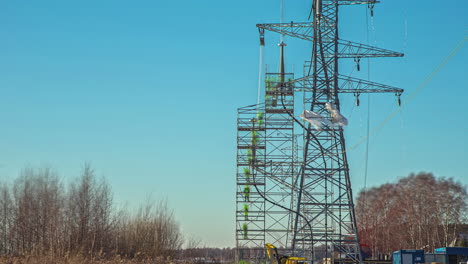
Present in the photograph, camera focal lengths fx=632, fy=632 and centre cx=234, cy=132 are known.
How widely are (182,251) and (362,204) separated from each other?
4326 cm

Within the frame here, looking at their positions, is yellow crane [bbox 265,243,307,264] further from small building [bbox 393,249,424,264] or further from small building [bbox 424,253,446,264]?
small building [bbox 424,253,446,264]

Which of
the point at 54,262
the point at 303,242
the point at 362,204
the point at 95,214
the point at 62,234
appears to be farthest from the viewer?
the point at 362,204

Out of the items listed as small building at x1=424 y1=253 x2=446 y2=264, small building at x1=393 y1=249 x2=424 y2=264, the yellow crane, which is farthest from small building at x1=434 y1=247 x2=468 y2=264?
the yellow crane

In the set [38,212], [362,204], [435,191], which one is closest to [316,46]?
[38,212]

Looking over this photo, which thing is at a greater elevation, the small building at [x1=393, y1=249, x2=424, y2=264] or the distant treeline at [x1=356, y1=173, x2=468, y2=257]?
the distant treeline at [x1=356, y1=173, x2=468, y2=257]

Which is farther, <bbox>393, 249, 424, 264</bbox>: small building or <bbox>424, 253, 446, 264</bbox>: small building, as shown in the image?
<bbox>424, 253, 446, 264</bbox>: small building

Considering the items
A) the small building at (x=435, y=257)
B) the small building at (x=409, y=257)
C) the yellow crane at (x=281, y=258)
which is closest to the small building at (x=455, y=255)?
the small building at (x=435, y=257)

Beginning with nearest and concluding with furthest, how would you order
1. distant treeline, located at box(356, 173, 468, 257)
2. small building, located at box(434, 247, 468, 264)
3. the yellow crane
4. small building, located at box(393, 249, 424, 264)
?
the yellow crane → small building, located at box(393, 249, 424, 264) → small building, located at box(434, 247, 468, 264) → distant treeline, located at box(356, 173, 468, 257)

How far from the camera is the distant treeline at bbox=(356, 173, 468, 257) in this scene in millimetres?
62625

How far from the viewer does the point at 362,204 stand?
83000 millimetres

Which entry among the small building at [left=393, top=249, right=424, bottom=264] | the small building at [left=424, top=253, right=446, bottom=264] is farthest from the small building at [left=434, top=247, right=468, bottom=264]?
the small building at [left=393, top=249, right=424, bottom=264]

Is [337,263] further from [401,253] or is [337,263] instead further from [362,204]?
[362,204]

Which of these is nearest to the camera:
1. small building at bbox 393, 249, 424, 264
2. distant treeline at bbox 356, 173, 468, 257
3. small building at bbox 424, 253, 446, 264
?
small building at bbox 393, 249, 424, 264

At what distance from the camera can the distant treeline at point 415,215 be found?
6262cm
